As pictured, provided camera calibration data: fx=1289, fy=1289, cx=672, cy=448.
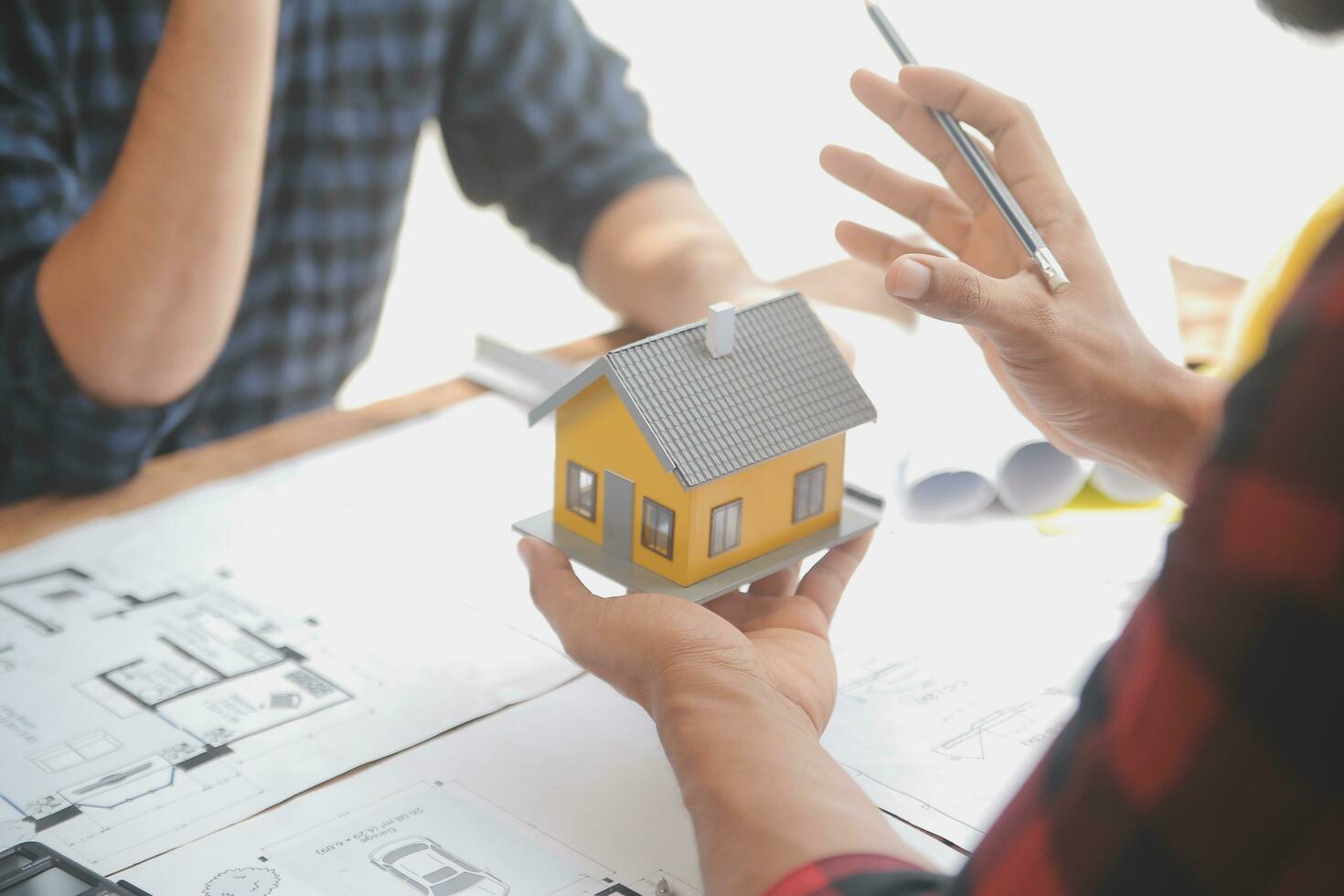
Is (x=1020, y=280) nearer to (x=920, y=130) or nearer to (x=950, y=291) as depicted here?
(x=950, y=291)

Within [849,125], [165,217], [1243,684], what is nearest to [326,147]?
[165,217]

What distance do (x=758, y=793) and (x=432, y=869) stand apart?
0.61 ft

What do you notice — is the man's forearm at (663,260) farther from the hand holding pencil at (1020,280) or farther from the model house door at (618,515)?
the model house door at (618,515)

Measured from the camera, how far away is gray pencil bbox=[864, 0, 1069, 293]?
0.73 m

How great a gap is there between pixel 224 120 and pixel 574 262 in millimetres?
452

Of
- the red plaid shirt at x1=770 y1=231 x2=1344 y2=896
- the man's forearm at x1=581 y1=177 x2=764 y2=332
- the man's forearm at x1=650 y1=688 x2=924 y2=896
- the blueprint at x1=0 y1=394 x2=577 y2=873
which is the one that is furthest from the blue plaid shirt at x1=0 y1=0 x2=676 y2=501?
the red plaid shirt at x1=770 y1=231 x2=1344 y2=896

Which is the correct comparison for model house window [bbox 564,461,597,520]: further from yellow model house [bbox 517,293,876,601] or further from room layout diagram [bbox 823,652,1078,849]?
room layout diagram [bbox 823,652,1078,849]

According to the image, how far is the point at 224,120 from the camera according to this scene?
98 centimetres

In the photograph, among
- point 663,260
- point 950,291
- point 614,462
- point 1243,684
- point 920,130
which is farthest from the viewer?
point 663,260

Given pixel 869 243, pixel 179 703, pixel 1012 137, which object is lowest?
pixel 179 703

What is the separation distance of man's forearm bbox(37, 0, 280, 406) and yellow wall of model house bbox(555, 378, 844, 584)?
0.38 meters

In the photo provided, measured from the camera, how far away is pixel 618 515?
76 centimetres

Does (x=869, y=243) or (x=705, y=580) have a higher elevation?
(x=869, y=243)

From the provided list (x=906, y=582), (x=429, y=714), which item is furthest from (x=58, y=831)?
(x=906, y=582)
